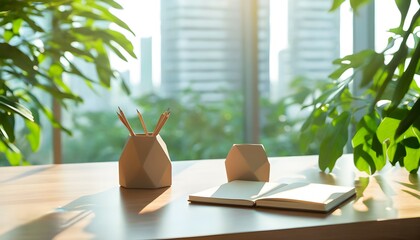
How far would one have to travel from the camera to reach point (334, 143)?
67.0 inches

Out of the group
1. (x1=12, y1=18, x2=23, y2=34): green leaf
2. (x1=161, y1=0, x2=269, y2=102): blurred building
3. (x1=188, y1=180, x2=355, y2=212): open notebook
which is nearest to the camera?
(x1=188, y1=180, x2=355, y2=212): open notebook

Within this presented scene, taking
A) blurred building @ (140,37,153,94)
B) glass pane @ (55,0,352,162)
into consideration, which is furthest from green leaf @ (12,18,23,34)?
blurred building @ (140,37,153,94)

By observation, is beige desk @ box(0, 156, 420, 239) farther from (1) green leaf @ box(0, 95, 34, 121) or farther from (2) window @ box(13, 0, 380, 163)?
(2) window @ box(13, 0, 380, 163)

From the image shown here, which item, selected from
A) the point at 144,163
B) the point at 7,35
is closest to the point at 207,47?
the point at 7,35

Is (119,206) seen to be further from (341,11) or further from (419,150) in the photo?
(341,11)

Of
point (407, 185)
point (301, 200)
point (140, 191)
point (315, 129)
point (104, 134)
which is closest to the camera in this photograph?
point (301, 200)

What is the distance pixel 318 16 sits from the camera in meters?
4.14

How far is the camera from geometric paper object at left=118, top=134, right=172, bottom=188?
59.0 inches

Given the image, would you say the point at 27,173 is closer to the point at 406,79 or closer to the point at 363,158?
the point at 363,158

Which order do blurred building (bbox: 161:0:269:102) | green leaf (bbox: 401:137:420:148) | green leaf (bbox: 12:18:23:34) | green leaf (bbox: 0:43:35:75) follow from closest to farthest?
green leaf (bbox: 401:137:420:148)
green leaf (bbox: 0:43:35:75)
green leaf (bbox: 12:18:23:34)
blurred building (bbox: 161:0:269:102)

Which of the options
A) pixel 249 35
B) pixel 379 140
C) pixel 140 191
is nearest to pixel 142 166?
pixel 140 191

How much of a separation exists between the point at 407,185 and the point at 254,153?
0.40 metres

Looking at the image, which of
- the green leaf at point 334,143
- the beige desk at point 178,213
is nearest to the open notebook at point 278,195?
the beige desk at point 178,213

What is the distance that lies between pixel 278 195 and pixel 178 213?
22cm
